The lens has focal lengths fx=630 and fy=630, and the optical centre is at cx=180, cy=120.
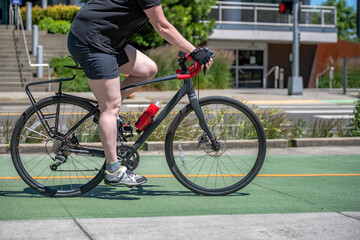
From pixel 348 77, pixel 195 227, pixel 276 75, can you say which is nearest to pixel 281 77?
pixel 276 75

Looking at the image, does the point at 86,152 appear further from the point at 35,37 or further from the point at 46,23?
the point at 46,23

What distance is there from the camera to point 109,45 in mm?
4973

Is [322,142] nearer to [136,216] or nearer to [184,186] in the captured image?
[184,186]

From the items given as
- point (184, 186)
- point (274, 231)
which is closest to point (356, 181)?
point (184, 186)

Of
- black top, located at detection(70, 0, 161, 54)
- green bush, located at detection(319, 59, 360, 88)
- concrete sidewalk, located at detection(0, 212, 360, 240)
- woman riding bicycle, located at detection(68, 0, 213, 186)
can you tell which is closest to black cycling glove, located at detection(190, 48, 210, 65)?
woman riding bicycle, located at detection(68, 0, 213, 186)

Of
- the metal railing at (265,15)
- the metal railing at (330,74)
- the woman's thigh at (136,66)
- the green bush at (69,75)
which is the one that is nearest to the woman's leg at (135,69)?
the woman's thigh at (136,66)

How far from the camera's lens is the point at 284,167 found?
7258 millimetres

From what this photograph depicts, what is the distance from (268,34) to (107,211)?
1178 inches

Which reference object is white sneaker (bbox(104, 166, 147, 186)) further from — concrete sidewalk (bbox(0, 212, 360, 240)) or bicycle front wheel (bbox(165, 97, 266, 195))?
concrete sidewalk (bbox(0, 212, 360, 240))

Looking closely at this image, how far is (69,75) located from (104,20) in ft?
61.2

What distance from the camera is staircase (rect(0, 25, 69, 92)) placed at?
74.4ft

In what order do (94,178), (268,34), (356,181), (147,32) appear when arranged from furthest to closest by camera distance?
(268,34), (147,32), (356,181), (94,178)

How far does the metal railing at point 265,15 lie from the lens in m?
33.0

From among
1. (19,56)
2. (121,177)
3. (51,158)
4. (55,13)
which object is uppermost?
(55,13)
